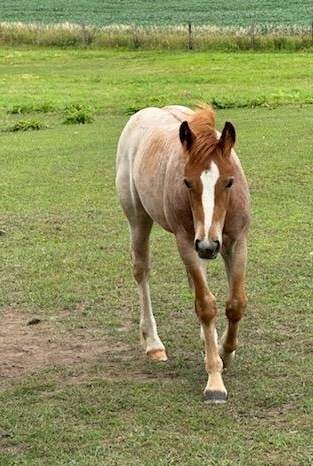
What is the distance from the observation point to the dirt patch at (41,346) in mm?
6258

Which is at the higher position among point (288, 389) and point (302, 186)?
point (288, 389)

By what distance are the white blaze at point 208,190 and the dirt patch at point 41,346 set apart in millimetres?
1710

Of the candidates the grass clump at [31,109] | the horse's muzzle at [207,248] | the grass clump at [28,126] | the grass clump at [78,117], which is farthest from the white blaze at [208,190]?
the grass clump at [31,109]

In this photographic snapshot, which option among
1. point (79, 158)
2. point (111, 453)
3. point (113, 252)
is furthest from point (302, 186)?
point (111, 453)

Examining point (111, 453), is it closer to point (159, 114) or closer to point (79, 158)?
point (159, 114)

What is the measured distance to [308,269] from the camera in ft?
26.6

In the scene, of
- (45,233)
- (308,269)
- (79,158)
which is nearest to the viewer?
(308,269)

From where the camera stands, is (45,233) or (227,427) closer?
(227,427)

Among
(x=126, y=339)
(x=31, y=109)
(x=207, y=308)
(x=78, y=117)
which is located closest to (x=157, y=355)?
(x=126, y=339)

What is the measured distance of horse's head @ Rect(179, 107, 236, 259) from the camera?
16.6 ft

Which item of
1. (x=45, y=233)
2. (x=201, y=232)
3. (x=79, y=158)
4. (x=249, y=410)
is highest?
(x=201, y=232)

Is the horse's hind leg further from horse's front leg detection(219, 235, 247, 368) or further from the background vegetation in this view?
the background vegetation

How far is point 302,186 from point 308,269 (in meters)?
3.86

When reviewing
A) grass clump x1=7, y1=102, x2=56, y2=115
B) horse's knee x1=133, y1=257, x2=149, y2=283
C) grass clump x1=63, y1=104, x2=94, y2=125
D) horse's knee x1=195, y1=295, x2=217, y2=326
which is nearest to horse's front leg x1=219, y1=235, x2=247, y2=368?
horse's knee x1=195, y1=295, x2=217, y2=326
